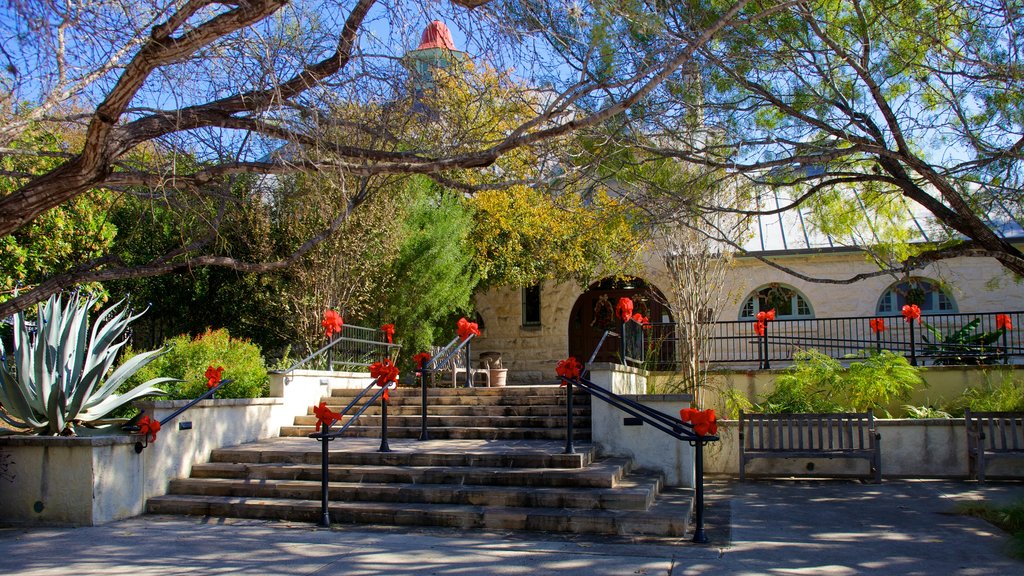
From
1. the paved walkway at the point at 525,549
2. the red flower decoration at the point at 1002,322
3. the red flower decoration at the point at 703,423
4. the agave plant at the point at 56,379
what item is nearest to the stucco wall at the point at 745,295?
the red flower decoration at the point at 1002,322

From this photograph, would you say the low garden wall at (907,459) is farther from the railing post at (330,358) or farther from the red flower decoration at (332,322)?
the red flower decoration at (332,322)

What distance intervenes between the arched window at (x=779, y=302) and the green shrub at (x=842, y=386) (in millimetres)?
6202

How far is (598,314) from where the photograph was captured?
21000 mm

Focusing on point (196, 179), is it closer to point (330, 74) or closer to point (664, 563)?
point (330, 74)

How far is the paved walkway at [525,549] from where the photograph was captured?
241 inches

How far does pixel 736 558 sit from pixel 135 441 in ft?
20.3

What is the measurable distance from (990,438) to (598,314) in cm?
1126

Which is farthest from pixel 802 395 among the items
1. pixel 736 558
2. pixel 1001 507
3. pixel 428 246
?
pixel 428 246

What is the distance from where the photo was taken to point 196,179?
5801 mm

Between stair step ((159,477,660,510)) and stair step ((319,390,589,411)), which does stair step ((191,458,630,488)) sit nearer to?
stair step ((159,477,660,510))

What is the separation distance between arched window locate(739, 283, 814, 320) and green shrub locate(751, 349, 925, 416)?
6.20m

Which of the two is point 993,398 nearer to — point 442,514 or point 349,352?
point 442,514

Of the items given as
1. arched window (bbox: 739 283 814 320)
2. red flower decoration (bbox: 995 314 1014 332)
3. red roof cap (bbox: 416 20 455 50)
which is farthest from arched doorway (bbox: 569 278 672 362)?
red roof cap (bbox: 416 20 455 50)

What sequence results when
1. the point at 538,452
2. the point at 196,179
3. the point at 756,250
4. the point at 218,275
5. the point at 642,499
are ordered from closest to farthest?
the point at 196,179 → the point at 642,499 → the point at 538,452 → the point at 218,275 → the point at 756,250
